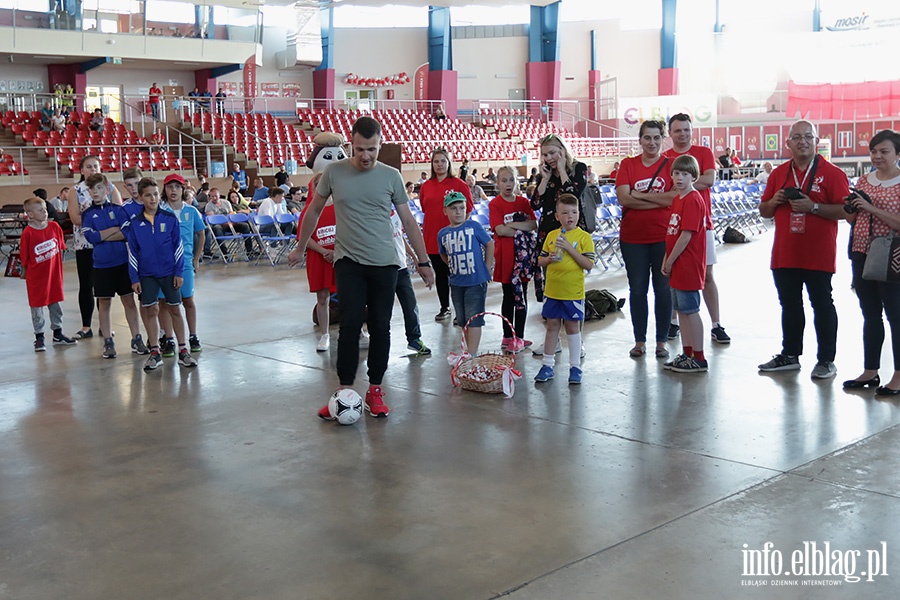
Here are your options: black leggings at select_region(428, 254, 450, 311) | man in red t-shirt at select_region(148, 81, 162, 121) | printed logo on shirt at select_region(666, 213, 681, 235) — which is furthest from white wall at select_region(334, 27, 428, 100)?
printed logo on shirt at select_region(666, 213, 681, 235)

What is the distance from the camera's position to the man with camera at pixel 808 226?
5906 mm

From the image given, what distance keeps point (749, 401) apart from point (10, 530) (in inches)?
158

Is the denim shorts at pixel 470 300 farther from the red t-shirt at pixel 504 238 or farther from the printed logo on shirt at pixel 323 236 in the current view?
the printed logo on shirt at pixel 323 236

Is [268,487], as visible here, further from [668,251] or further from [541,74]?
[541,74]

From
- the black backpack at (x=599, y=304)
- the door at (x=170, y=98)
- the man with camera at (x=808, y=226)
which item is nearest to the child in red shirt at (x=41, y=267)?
the black backpack at (x=599, y=304)

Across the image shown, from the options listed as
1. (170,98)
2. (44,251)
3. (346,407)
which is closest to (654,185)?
(346,407)

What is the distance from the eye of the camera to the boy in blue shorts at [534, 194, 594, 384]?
600 cm

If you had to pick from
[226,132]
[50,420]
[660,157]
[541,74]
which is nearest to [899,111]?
Result: [541,74]

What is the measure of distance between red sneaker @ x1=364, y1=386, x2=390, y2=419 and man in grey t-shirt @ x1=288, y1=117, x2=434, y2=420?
7.1 inches

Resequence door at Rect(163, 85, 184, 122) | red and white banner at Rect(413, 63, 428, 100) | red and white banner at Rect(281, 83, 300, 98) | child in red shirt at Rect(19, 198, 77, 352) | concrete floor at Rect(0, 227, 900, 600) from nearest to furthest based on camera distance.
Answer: concrete floor at Rect(0, 227, 900, 600)
child in red shirt at Rect(19, 198, 77, 352)
door at Rect(163, 85, 184, 122)
red and white banner at Rect(281, 83, 300, 98)
red and white banner at Rect(413, 63, 428, 100)

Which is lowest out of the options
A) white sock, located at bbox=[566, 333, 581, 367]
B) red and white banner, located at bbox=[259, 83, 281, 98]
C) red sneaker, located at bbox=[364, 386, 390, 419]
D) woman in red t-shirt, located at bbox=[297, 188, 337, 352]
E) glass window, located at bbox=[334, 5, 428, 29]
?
red sneaker, located at bbox=[364, 386, 390, 419]

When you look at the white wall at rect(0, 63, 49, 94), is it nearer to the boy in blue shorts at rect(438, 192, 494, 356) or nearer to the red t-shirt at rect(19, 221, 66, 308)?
the red t-shirt at rect(19, 221, 66, 308)

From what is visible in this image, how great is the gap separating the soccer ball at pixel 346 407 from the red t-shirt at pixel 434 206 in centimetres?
302

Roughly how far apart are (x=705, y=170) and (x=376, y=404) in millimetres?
3078
